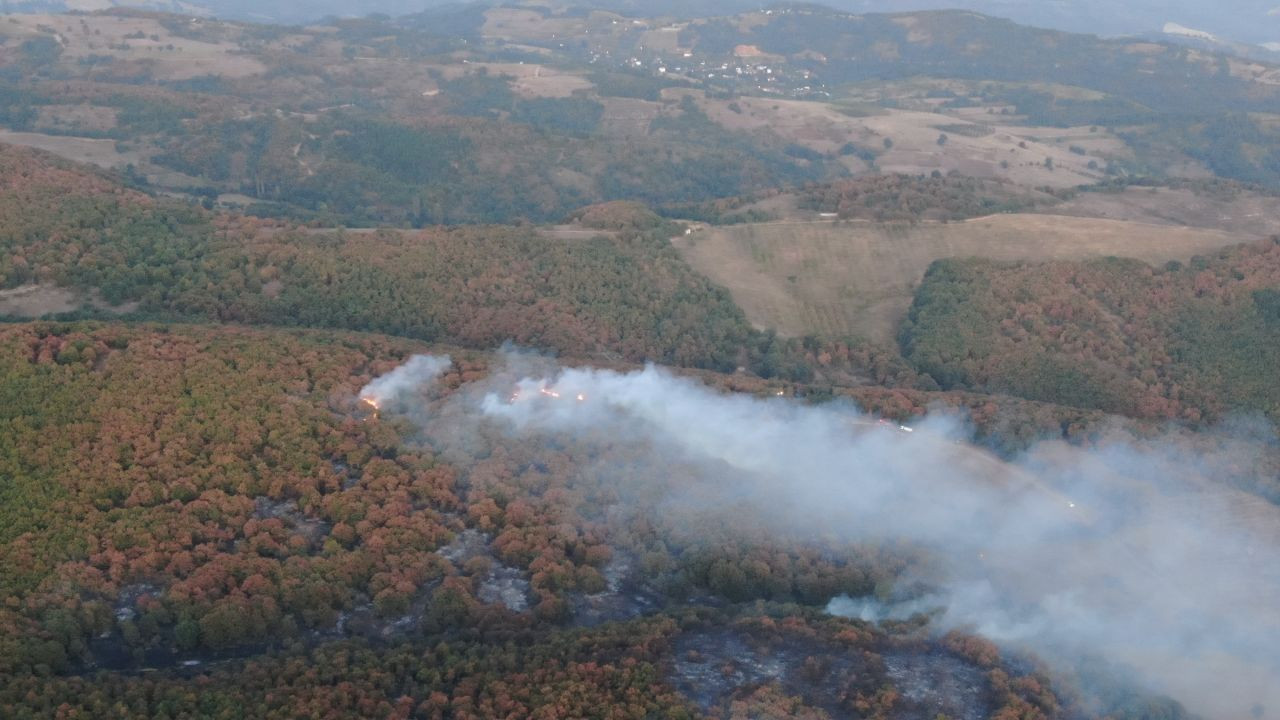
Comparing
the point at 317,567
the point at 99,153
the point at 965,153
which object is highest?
the point at 317,567

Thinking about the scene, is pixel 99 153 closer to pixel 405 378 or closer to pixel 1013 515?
pixel 405 378

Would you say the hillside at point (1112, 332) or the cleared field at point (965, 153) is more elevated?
the hillside at point (1112, 332)

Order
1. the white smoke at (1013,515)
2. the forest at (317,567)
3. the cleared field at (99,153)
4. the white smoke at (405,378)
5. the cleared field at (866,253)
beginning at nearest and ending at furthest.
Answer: the forest at (317,567) < the white smoke at (1013,515) < the white smoke at (405,378) < the cleared field at (866,253) < the cleared field at (99,153)

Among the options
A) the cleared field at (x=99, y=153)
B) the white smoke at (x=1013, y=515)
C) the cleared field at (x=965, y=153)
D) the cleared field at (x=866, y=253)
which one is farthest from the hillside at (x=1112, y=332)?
the cleared field at (x=99, y=153)

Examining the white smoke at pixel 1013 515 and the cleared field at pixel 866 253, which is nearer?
the white smoke at pixel 1013 515

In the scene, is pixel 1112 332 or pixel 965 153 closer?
pixel 1112 332

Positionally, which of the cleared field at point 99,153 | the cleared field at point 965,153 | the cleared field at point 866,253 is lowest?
the cleared field at point 99,153

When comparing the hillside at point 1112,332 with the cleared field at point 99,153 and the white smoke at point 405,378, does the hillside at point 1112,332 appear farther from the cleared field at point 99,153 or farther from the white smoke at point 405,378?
the cleared field at point 99,153

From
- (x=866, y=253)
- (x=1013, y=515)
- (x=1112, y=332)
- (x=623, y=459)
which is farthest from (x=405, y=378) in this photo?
(x=866, y=253)
